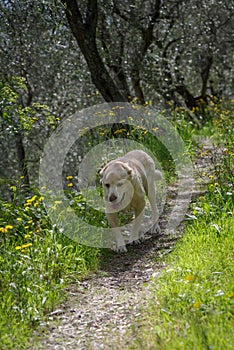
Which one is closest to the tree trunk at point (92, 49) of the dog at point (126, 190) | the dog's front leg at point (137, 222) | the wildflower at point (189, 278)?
the dog at point (126, 190)

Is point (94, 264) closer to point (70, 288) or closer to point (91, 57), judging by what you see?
point (70, 288)

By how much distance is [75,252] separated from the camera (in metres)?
5.69

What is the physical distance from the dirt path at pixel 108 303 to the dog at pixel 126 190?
0.95 ft

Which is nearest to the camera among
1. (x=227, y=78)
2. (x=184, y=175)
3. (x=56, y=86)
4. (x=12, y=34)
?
(x=184, y=175)

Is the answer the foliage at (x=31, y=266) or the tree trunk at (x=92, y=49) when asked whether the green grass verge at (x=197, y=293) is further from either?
the tree trunk at (x=92, y=49)

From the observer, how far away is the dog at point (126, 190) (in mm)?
6078

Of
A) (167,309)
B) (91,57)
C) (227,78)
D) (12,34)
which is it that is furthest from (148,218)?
(227,78)

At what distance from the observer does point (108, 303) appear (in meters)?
4.89

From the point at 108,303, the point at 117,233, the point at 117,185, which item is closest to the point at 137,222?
the point at 117,233

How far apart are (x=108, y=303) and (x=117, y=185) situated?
1631mm

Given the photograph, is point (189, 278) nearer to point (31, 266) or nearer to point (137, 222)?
point (31, 266)

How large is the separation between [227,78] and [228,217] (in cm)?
1363

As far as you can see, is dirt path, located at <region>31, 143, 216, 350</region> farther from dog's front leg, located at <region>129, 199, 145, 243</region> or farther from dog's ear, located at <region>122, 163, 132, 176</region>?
dog's ear, located at <region>122, 163, 132, 176</region>

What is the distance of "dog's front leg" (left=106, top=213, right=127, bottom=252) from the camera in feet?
20.8
